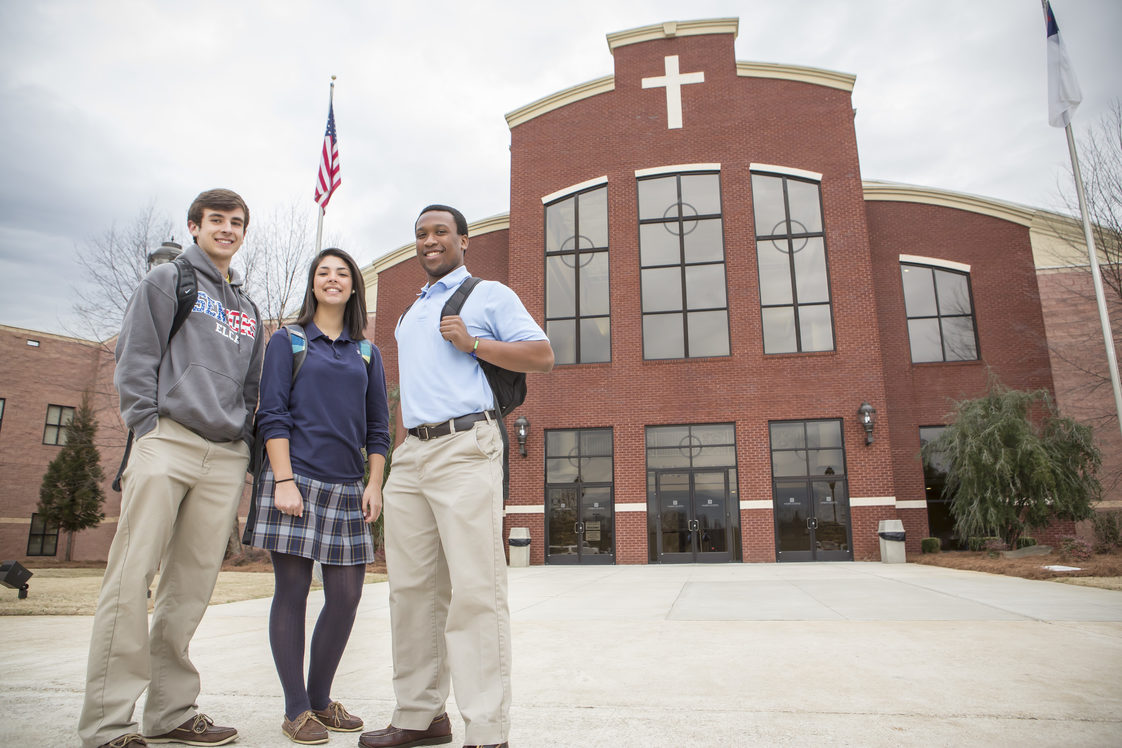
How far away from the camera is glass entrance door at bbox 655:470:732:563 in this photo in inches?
659

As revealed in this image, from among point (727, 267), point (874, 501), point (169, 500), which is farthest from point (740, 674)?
point (727, 267)

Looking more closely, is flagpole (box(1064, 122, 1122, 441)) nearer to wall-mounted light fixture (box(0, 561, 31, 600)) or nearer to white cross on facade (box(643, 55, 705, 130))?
white cross on facade (box(643, 55, 705, 130))

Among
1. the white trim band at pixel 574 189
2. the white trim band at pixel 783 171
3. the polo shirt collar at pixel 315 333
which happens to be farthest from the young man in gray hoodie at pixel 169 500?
the white trim band at pixel 783 171

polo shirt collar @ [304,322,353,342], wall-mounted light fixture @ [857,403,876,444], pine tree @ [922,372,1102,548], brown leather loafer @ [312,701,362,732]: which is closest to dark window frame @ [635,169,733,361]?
wall-mounted light fixture @ [857,403,876,444]

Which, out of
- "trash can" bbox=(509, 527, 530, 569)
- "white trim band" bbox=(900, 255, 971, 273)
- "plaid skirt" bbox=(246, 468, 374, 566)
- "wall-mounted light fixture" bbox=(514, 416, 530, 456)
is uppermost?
"white trim band" bbox=(900, 255, 971, 273)

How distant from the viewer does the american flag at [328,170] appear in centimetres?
1348

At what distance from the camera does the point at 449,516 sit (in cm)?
247

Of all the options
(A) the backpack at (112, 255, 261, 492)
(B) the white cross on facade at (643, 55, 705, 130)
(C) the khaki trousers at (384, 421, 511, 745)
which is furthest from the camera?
(B) the white cross on facade at (643, 55, 705, 130)

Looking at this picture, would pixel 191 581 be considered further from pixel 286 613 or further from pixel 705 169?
pixel 705 169

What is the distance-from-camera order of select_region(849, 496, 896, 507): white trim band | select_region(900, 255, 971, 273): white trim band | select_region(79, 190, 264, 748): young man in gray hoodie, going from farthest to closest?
1. select_region(900, 255, 971, 273): white trim band
2. select_region(849, 496, 896, 507): white trim band
3. select_region(79, 190, 264, 748): young man in gray hoodie

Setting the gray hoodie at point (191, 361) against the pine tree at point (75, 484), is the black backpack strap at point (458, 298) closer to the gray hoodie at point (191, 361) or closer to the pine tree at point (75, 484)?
the gray hoodie at point (191, 361)

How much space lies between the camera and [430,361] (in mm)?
2779

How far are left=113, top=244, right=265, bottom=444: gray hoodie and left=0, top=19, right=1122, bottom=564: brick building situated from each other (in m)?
14.7

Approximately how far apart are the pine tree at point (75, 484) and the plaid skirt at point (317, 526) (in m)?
24.6
